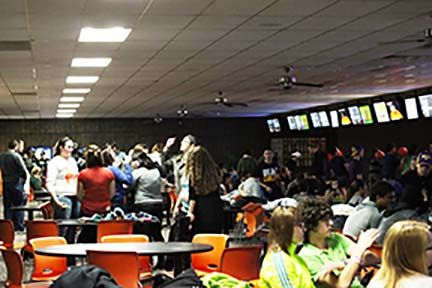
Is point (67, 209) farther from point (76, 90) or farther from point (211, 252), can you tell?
point (76, 90)

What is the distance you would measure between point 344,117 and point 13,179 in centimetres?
1026

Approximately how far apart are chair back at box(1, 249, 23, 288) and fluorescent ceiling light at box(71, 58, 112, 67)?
540 cm

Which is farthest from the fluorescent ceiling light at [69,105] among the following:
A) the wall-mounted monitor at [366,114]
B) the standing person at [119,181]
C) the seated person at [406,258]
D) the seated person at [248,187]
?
the seated person at [406,258]

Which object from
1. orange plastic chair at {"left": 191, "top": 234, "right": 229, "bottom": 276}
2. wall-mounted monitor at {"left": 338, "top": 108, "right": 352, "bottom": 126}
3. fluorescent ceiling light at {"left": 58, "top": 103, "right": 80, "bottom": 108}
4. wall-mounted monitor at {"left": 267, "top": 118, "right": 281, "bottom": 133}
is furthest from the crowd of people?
wall-mounted monitor at {"left": 267, "top": 118, "right": 281, "bottom": 133}

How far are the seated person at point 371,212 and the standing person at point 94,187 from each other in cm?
313

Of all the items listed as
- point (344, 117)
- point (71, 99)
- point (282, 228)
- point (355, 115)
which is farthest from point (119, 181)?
point (344, 117)

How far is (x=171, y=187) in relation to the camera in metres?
14.6

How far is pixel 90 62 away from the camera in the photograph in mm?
11305

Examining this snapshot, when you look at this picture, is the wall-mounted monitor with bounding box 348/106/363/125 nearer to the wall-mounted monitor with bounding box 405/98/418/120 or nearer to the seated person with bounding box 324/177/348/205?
the wall-mounted monitor with bounding box 405/98/418/120

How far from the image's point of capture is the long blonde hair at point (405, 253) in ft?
12.0

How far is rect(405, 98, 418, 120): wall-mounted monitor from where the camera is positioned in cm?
1736

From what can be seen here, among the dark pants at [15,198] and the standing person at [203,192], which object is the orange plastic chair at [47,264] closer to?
the standing person at [203,192]

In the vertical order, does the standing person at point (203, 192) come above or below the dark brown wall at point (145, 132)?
below

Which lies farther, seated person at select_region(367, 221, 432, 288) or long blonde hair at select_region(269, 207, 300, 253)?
long blonde hair at select_region(269, 207, 300, 253)
